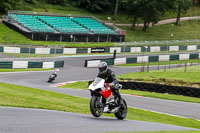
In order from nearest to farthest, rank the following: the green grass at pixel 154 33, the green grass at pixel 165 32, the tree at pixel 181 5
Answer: the green grass at pixel 154 33
the green grass at pixel 165 32
the tree at pixel 181 5

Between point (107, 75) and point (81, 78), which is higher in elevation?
point (107, 75)

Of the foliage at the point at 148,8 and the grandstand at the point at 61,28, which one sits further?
the foliage at the point at 148,8

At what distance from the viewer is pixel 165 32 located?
7138cm

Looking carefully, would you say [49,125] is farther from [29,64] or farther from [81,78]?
[29,64]

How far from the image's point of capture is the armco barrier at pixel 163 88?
24.6 meters

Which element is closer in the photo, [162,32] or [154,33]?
[154,33]

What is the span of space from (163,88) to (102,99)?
13318 millimetres

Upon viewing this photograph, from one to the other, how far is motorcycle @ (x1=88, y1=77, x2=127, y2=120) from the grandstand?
39.9m

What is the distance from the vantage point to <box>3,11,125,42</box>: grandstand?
177 feet

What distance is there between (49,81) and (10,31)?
951 inches

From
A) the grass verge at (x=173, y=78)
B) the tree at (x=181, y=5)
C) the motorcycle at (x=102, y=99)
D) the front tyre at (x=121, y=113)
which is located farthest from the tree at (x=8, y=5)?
the motorcycle at (x=102, y=99)

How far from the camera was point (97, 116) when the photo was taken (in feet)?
42.8

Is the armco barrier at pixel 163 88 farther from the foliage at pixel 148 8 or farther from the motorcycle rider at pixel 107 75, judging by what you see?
the foliage at pixel 148 8

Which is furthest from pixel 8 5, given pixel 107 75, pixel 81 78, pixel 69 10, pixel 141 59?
pixel 107 75
